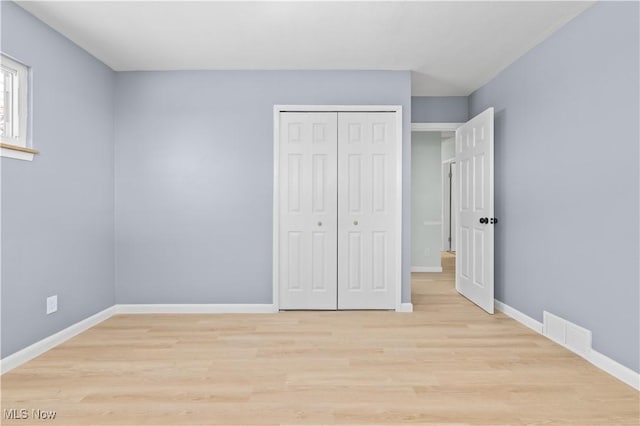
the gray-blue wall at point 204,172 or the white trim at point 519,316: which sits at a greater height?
the gray-blue wall at point 204,172

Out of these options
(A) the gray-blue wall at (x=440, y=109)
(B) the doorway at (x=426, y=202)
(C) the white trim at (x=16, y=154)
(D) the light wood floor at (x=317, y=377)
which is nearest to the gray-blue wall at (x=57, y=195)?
(C) the white trim at (x=16, y=154)

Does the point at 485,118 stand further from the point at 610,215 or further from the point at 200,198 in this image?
the point at 200,198

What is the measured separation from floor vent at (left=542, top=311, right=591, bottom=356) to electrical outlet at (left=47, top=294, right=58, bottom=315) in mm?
4100

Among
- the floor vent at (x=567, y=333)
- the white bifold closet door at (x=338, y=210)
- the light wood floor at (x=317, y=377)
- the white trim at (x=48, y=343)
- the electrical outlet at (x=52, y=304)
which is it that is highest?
the white bifold closet door at (x=338, y=210)

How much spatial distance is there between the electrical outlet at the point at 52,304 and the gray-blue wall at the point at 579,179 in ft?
13.5

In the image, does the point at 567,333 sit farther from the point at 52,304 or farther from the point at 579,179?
the point at 52,304

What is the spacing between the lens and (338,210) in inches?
161

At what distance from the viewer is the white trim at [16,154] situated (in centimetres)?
258

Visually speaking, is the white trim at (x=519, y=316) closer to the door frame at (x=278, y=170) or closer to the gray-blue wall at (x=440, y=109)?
the door frame at (x=278, y=170)

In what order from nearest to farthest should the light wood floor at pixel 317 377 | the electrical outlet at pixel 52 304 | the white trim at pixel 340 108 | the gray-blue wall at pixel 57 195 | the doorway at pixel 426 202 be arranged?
the light wood floor at pixel 317 377 → the gray-blue wall at pixel 57 195 → the electrical outlet at pixel 52 304 → the white trim at pixel 340 108 → the doorway at pixel 426 202

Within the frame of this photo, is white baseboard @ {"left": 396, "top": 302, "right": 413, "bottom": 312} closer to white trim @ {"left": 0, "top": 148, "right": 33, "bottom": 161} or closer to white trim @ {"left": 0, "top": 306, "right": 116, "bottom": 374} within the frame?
white trim @ {"left": 0, "top": 306, "right": 116, "bottom": 374}

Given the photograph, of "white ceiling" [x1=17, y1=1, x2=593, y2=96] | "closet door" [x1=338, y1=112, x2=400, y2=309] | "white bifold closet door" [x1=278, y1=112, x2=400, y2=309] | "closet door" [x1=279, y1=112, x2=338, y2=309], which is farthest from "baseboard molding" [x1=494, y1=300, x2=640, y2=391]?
"white ceiling" [x1=17, y1=1, x2=593, y2=96]

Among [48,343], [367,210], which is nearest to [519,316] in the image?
[367,210]

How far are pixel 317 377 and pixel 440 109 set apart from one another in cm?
397
